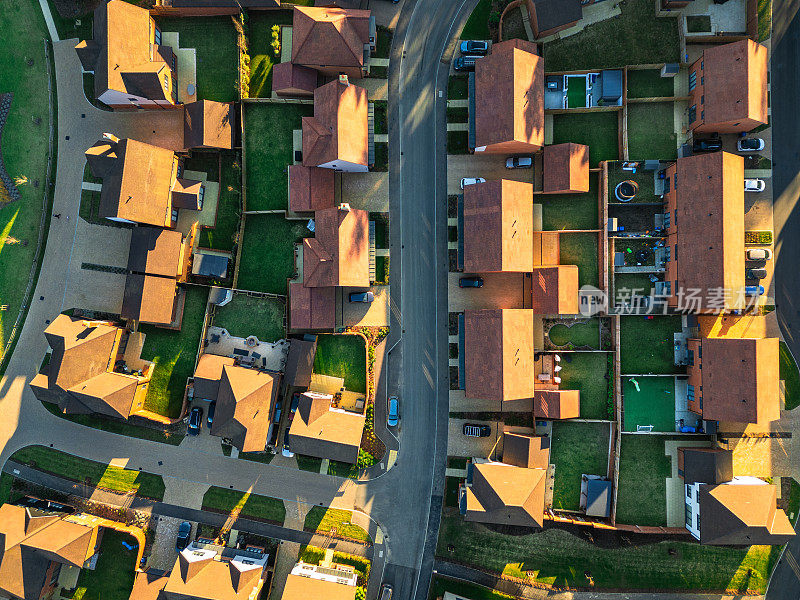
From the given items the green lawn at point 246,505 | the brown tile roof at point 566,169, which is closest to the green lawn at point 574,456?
the brown tile roof at point 566,169

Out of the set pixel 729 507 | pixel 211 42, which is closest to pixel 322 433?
pixel 729 507

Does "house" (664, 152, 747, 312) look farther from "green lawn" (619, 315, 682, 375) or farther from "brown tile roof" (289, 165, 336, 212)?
"brown tile roof" (289, 165, 336, 212)

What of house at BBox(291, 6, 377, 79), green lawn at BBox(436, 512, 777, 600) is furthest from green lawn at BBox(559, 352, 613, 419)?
house at BBox(291, 6, 377, 79)

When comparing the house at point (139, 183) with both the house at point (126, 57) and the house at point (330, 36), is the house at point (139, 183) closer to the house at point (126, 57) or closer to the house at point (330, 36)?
the house at point (126, 57)

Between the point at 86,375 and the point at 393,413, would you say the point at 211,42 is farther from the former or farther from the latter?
the point at 393,413

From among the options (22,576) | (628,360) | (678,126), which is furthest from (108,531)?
(678,126)
